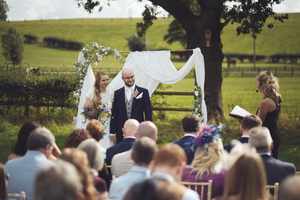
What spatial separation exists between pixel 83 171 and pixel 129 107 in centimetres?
721

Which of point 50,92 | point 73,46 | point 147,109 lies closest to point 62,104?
point 50,92

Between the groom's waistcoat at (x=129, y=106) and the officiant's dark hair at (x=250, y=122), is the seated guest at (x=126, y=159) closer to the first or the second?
the officiant's dark hair at (x=250, y=122)

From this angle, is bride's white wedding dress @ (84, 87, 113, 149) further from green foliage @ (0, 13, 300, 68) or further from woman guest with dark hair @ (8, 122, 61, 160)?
green foliage @ (0, 13, 300, 68)

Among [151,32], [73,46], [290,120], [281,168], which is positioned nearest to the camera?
[281,168]

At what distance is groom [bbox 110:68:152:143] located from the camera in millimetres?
12781

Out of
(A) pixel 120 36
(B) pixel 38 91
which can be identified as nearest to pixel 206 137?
(B) pixel 38 91

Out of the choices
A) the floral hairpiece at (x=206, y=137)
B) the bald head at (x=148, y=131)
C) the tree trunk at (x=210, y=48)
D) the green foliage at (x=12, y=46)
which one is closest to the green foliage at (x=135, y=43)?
the green foliage at (x=12, y=46)

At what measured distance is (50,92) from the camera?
934 inches

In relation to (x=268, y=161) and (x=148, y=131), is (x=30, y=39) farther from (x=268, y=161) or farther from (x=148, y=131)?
(x=268, y=161)

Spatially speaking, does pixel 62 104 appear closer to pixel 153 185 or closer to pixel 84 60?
pixel 84 60

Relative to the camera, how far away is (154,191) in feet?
13.9

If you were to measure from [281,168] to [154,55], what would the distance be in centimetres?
989

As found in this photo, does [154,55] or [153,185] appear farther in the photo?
[154,55]

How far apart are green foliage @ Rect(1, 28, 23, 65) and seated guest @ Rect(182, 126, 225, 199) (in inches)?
2133
